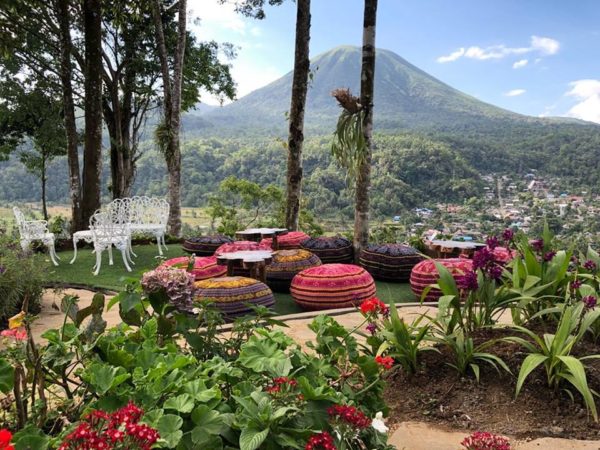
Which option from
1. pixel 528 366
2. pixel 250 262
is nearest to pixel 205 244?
pixel 250 262

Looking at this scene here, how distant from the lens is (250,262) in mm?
4449

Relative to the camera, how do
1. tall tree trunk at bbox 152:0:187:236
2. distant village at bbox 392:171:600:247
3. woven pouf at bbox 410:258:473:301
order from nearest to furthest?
woven pouf at bbox 410:258:473:301
distant village at bbox 392:171:600:247
tall tree trunk at bbox 152:0:187:236

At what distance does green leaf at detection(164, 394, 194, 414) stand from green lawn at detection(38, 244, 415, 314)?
9.85 feet

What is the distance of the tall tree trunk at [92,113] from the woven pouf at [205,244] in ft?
9.06

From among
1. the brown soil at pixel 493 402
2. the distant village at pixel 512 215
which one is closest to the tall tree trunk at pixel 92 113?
the distant village at pixel 512 215

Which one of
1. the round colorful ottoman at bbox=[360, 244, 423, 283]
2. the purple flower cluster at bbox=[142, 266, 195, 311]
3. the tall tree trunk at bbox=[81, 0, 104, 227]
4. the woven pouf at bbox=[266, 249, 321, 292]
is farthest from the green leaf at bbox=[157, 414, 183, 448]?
the tall tree trunk at bbox=[81, 0, 104, 227]

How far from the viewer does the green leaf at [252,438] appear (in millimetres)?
923

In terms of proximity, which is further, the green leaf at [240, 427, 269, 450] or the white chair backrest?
the white chair backrest

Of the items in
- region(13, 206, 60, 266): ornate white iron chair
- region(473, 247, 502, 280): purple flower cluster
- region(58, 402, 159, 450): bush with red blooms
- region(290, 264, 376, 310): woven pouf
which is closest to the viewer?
region(58, 402, 159, 450): bush with red blooms

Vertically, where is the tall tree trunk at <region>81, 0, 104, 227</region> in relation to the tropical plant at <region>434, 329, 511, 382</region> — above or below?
above

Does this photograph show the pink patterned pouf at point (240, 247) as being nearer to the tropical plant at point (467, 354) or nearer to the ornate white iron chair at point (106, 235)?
the ornate white iron chair at point (106, 235)

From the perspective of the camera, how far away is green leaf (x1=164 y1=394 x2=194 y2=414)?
102 centimetres

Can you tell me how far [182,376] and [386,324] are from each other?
1.46 meters

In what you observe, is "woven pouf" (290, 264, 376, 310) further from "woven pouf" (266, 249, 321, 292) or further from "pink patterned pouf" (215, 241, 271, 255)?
"pink patterned pouf" (215, 241, 271, 255)
